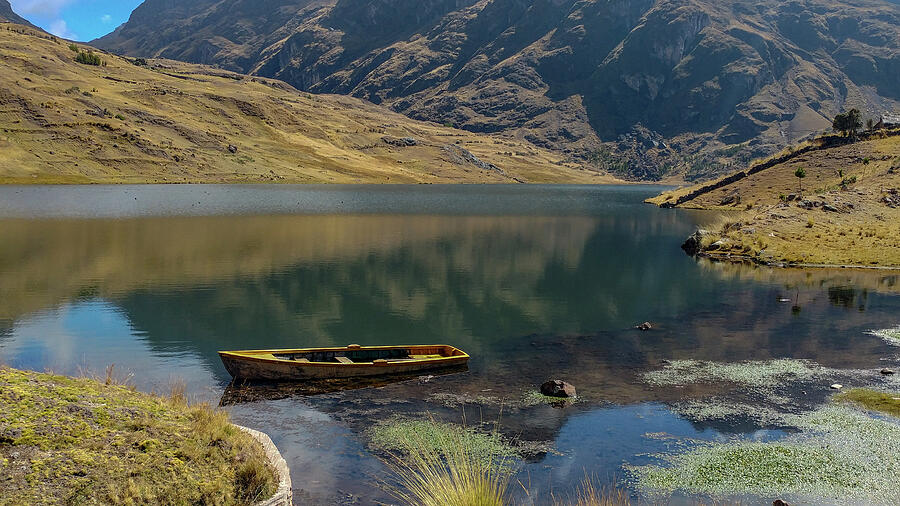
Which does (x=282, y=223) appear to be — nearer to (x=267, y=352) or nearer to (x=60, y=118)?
(x=267, y=352)

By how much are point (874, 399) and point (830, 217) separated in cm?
6473

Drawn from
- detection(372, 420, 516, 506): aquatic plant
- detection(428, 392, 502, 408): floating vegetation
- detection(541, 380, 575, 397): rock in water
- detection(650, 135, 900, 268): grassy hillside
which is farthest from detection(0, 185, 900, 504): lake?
detection(650, 135, 900, 268): grassy hillside

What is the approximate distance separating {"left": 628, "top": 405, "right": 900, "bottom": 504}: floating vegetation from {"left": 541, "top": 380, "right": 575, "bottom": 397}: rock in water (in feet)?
21.6

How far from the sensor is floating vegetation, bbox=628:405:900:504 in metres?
20.5

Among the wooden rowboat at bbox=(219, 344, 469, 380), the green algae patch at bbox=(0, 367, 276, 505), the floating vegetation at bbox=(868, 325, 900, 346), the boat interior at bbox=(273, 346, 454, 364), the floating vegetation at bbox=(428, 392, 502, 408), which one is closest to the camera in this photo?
the green algae patch at bbox=(0, 367, 276, 505)

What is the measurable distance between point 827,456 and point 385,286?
1554 inches

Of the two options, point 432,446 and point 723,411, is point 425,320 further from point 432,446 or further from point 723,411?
point 723,411

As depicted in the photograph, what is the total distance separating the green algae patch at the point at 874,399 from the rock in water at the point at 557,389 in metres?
12.2

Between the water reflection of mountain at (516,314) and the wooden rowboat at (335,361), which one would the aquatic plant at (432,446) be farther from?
the wooden rowboat at (335,361)

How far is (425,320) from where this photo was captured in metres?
45.8

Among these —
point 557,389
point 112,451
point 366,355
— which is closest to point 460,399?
point 557,389

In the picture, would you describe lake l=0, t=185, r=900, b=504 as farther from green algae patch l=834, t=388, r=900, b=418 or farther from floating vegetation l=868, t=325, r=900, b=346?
green algae patch l=834, t=388, r=900, b=418

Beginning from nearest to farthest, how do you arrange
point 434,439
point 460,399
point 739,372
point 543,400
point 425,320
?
point 434,439, point 543,400, point 460,399, point 739,372, point 425,320

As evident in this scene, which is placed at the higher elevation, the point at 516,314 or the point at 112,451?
the point at 112,451
